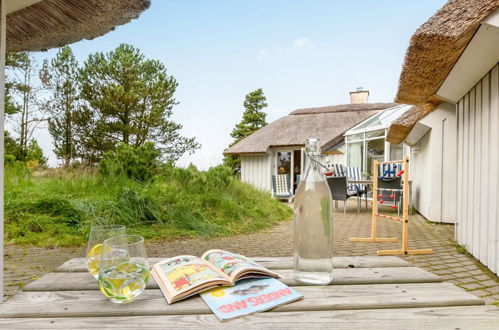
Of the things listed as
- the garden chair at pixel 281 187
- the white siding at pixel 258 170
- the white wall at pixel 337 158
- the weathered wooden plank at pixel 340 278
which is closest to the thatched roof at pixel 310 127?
the white wall at pixel 337 158

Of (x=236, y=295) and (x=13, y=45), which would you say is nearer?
(x=236, y=295)

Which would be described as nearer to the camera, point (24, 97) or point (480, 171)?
point (480, 171)

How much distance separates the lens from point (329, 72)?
1390 cm

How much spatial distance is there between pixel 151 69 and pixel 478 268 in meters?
17.7

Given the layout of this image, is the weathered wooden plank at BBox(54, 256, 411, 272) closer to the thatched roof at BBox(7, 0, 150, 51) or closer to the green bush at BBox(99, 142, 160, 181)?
the thatched roof at BBox(7, 0, 150, 51)

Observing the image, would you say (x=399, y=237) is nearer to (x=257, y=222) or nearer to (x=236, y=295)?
(x=257, y=222)

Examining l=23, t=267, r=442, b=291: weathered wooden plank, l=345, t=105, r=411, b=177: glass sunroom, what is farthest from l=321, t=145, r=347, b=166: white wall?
l=23, t=267, r=442, b=291: weathered wooden plank

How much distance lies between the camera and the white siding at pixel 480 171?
11.0 ft

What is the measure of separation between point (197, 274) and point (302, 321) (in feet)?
1.10

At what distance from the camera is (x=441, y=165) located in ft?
23.2

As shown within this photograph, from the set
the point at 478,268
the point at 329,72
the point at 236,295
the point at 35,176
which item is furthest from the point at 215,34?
the point at 236,295

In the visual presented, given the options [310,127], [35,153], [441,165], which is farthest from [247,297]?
[35,153]

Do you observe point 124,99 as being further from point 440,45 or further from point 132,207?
point 440,45

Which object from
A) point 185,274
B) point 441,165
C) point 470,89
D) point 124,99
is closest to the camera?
point 185,274
